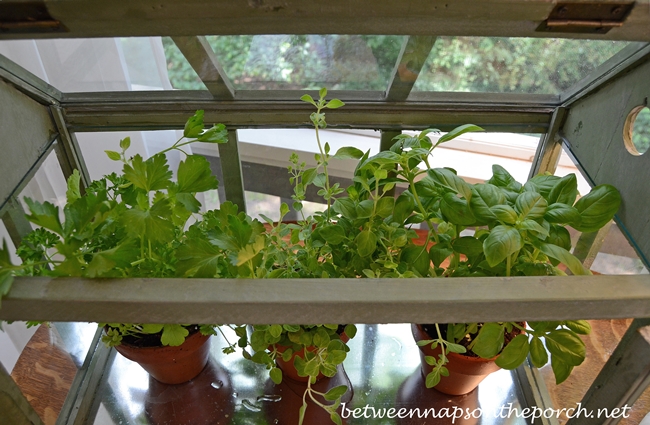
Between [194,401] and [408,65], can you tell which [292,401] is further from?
[408,65]

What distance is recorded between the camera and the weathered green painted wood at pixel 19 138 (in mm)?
813

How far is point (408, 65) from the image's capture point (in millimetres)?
871

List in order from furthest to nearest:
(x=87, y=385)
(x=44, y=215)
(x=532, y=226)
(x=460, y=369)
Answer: (x=87, y=385) → (x=460, y=369) → (x=532, y=226) → (x=44, y=215)

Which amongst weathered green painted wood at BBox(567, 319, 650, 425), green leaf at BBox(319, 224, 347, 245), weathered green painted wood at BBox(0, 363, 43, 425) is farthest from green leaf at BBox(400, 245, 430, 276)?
weathered green painted wood at BBox(0, 363, 43, 425)

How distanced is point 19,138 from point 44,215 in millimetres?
352

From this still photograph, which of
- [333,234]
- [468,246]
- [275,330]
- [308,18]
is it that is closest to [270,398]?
[275,330]

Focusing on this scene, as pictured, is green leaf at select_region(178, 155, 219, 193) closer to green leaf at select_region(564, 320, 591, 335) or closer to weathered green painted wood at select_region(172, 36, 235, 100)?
weathered green painted wood at select_region(172, 36, 235, 100)

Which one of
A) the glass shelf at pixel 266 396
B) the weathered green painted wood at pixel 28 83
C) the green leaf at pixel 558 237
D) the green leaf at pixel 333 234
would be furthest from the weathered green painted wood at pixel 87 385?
the green leaf at pixel 558 237

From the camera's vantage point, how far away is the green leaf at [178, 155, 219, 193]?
2.48 ft

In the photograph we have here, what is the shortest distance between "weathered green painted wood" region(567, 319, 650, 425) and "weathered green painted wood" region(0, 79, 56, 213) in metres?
1.03

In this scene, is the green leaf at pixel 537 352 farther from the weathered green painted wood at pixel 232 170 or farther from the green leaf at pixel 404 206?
the weathered green painted wood at pixel 232 170

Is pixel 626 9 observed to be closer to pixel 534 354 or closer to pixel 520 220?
pixel 520 220

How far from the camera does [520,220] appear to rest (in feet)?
2.37

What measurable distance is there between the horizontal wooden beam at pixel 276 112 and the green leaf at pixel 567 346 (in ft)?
1.43
